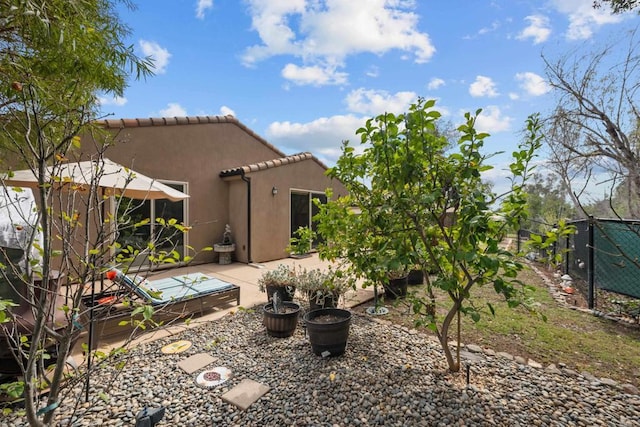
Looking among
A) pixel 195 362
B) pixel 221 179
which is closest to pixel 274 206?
pixel 221 179

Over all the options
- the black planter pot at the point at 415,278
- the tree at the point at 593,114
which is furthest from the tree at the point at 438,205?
the tree at the point at 593,114

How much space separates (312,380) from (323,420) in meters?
0.56

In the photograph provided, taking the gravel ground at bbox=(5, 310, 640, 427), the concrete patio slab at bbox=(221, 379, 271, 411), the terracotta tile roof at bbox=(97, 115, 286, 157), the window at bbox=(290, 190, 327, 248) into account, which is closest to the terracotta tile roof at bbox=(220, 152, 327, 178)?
the window at bbox=(290, 190, 327, 248)

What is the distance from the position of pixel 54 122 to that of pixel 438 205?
13.6 feet

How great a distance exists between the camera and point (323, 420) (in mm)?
2475

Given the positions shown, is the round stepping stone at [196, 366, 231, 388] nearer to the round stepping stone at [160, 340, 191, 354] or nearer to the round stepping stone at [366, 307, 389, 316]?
the round stepping stone at [160, 340, 191, 354]

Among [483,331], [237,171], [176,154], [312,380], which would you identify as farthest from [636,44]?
[176,154]

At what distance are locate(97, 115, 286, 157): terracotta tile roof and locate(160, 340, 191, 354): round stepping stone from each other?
497 centimetres

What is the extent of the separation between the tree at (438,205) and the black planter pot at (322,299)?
5.41 feet

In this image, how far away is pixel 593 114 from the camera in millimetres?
9664

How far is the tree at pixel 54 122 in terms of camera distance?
1675 millimetres

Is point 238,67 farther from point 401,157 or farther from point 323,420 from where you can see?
point 323,420

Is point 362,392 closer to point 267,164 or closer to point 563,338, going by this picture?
point 563,338

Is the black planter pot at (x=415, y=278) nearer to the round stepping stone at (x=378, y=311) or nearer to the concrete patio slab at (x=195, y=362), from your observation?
the round stepping stone at (x=378, y=311)
